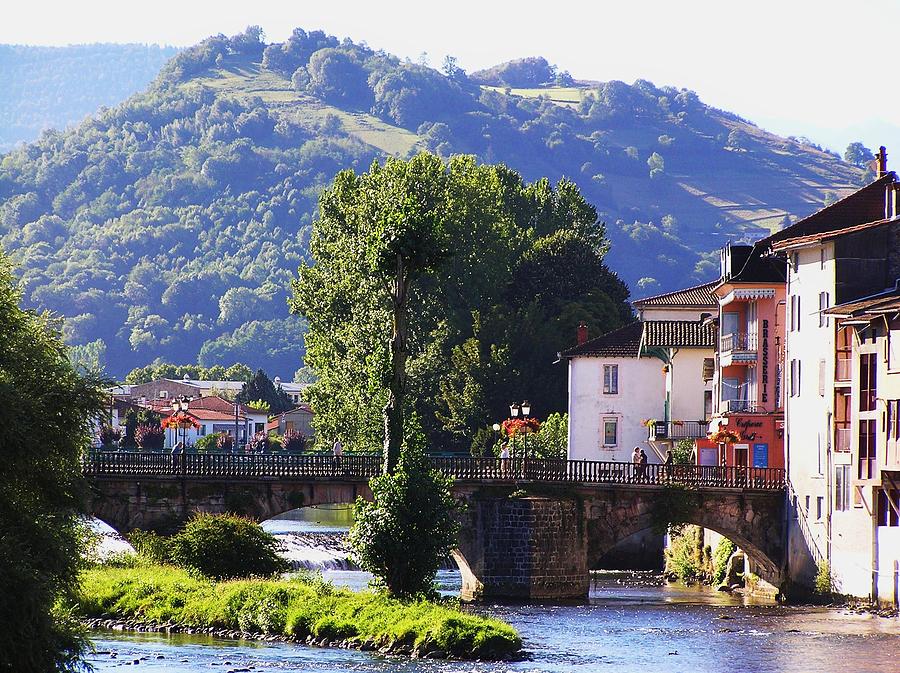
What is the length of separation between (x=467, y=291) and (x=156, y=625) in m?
68.6

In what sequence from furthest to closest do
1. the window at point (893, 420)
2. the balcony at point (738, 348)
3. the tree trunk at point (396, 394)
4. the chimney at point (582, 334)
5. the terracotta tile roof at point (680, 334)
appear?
1. the chimney at point (582, 334)
2. the terracotta tile roof at point (680, 334)
3. the balcony at point (738, 348)
4. the window at point (893, 420)
5. the tree trunk at point (396, 394)

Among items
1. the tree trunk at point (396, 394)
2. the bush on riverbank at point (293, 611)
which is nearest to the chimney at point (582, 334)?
the bush on riverbank at point (293, 611)

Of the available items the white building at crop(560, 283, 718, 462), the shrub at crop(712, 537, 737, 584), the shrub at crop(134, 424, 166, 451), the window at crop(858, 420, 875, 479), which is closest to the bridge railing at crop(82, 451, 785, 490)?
the shrub at crop(712, 537, 737, 584)

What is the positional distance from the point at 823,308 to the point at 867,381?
4.90 metres

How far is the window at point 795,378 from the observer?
7481 cm

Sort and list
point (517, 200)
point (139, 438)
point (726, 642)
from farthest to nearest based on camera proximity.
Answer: point (139, 438) < point (517, 200) < point (726, 642)

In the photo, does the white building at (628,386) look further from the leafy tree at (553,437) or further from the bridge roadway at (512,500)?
the bridge roadway at (512,500)

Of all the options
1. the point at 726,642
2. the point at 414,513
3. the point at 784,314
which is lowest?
the point at 726,642

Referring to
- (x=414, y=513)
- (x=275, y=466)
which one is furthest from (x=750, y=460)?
(x=414, y=513)

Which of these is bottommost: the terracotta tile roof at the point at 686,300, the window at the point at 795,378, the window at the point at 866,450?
the window at the point at 866,450

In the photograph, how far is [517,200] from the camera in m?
146

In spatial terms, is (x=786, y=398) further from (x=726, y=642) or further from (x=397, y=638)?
(x=397, y=638)

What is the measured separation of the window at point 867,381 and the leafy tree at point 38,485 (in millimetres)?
33869

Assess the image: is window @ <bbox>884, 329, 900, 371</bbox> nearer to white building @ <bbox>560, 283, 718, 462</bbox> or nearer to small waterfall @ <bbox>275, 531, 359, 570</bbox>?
small waterfall @ <bbox>275, 531, 359, 570</bbox>
